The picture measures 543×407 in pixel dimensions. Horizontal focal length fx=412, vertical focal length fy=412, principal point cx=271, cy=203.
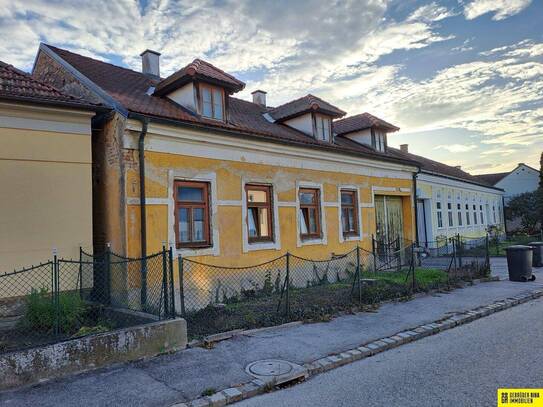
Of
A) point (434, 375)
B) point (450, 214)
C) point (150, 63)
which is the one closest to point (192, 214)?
point (434, 375)

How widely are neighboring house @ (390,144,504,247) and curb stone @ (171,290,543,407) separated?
28.6ft

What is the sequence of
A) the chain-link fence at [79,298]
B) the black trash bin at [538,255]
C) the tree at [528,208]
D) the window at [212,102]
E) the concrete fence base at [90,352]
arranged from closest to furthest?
the concrete fence base at [90,352] < the chain-link fence at [79,298] < the window at [212,102] < the black trash bin at [538,255] < the tree at [528,208]

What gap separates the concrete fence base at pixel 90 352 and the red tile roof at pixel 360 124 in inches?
505

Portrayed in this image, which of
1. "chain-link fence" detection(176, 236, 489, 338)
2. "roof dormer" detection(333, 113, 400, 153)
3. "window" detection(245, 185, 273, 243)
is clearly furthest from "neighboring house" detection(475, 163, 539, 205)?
"window" detection(245, 185, 273, 243)

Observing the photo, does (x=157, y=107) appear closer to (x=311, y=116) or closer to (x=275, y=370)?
(x=311, y=116)

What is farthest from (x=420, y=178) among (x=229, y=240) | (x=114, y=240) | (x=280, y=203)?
(x=114, y=240)

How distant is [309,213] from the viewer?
515 inches

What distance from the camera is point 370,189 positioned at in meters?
15.4

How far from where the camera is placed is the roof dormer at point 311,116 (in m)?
14.3

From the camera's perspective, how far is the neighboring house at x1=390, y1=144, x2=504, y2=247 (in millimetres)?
21250

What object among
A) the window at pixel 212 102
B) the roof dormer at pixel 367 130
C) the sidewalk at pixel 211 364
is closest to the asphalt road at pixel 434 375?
the sidewalk at pixel 211 364

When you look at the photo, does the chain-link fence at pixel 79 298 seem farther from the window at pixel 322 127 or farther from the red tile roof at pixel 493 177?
the red tile roof at pixel 493 177

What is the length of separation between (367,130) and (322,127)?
332 centimetres

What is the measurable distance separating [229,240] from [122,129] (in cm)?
370
